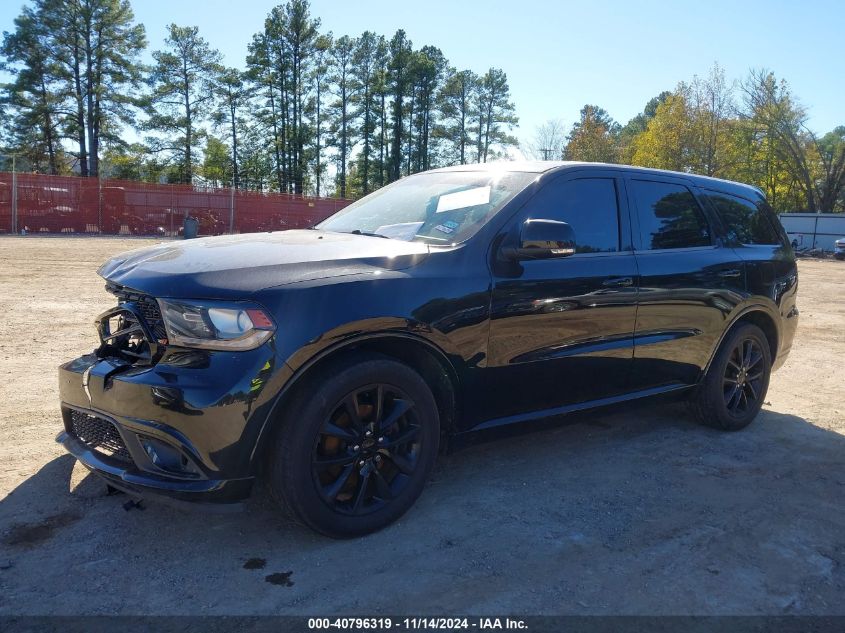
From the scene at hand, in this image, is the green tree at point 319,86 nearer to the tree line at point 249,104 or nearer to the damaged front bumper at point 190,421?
the tree line at point 249,104

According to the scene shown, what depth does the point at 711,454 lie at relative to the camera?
4457 millimetres

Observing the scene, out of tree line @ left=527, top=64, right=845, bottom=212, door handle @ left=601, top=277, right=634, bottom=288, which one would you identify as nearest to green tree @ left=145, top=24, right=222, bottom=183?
tree line @ left=527, top=64, right=845, bottom=212

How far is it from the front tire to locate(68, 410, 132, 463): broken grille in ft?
2.25

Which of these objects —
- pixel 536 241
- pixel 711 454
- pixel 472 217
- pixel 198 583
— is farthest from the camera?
pixel 711 454

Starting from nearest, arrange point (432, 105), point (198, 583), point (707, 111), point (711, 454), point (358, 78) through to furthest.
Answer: point (198, 583) → point (711, 454) → point (707, 111) → point (358, 78) → point (432, 105)

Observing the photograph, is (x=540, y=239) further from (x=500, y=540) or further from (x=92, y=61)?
(x=92, y=61)

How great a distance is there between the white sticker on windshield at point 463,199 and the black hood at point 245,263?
0.43 meters

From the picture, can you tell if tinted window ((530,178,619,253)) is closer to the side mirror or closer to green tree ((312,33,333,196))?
the side mirror

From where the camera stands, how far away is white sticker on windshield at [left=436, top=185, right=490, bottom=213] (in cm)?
370

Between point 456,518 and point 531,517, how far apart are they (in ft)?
1.28

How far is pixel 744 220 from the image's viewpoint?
5.10 meters

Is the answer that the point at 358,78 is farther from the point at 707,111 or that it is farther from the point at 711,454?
the point at 711,454

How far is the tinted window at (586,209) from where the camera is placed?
376cm

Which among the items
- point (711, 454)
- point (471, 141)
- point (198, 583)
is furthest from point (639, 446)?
point (471, 141)
